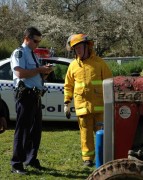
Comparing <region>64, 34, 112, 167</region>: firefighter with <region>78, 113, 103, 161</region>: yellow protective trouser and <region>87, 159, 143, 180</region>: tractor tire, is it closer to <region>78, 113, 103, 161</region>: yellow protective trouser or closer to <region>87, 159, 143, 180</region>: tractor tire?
<region>78, 113, 103, 161</region>: yellow protective trouser

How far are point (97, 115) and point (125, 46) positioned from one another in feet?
102

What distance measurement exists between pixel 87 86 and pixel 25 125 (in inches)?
35.9

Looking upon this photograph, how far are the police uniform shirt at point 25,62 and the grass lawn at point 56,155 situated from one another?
1083mm

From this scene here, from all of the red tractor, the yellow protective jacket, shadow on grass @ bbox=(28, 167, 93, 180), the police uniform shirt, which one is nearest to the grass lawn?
shadow on grass @ bbox=(28, 167, 93, 180)

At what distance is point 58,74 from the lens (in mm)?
9047

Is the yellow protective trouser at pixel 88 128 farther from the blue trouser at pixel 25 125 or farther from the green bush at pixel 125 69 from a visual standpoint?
the green bush at pixel 125 69

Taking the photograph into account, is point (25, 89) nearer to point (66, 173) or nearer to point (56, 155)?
point (66, 173)

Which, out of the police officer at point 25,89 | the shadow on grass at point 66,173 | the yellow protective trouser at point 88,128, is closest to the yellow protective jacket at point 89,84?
the yellow protective trouser at point 88,128

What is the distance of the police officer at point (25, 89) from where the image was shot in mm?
5340

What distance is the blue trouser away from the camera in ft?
17.7

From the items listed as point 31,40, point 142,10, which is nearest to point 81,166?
point 31,40

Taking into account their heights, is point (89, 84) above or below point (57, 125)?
above

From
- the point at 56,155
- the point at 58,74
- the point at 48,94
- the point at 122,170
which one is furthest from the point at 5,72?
the point at 122,170

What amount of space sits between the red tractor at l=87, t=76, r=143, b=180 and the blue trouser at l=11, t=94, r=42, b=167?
1613 millimetres
